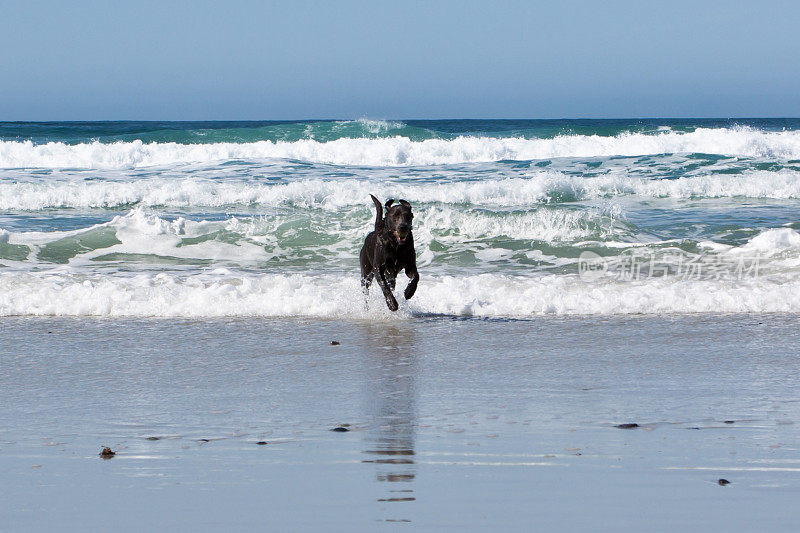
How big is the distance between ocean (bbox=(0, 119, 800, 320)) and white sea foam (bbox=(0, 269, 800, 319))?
0.7 inches

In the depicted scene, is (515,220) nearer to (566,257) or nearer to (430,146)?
(566,257)

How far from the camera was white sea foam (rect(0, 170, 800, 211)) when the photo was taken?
16531 mm

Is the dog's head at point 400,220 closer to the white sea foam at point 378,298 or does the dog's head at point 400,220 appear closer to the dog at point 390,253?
the dog at point 390,253

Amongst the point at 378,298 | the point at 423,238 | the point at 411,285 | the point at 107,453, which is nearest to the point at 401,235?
the point at 411,285

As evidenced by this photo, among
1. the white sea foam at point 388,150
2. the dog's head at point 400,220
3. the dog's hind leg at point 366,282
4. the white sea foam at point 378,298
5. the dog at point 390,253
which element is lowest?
the white sea foam at point 378,298

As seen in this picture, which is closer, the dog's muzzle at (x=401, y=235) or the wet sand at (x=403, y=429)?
the wet sand at (x=403, y=429)

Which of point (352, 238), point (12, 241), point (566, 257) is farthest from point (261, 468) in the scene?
point (12, 241)

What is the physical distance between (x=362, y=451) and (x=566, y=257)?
709 centimetres

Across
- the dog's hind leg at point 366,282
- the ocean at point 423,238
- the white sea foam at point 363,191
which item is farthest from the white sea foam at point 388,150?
the dog's hind leg at point 366,282

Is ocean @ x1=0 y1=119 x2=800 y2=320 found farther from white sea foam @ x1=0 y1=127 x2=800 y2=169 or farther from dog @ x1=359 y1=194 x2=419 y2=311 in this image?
white sea foam @ x1=0 y1=127 x2=800 y2=169

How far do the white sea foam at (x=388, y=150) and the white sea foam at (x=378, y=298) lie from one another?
2017cm

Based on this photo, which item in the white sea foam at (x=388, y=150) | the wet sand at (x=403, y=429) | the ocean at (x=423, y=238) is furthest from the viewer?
the white sea foam at (x=388, y=150)

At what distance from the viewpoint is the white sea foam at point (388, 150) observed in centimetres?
2886

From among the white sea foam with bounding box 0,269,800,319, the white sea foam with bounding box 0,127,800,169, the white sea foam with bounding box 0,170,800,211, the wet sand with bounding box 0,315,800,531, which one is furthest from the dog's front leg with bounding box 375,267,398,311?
the white sea foam with bounding box 0,127,800,169
